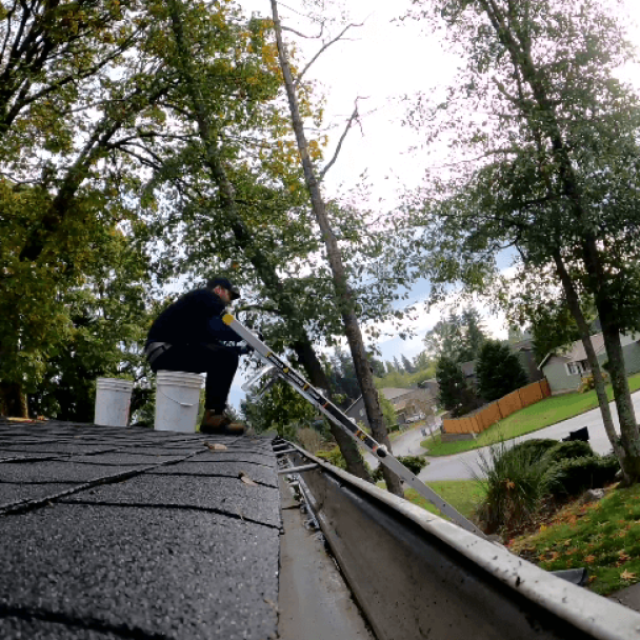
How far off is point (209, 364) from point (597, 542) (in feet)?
24.3

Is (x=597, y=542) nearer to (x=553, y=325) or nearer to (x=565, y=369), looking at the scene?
(x=553, y=325)

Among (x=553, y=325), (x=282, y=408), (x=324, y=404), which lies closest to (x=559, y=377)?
(x=553, y=325)

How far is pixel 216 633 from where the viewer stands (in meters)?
0.64

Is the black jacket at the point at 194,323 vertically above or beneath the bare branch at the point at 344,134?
beneath

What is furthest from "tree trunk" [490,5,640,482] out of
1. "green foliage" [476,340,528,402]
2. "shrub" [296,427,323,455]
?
"green foliage" [476,340,528,402]

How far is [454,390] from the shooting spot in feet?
216

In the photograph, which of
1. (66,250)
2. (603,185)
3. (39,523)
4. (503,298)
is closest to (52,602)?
(39,523)

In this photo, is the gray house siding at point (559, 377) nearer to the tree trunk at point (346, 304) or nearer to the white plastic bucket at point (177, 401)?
the tree trunk at point (346, 304)

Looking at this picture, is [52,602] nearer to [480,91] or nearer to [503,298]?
[480,91]

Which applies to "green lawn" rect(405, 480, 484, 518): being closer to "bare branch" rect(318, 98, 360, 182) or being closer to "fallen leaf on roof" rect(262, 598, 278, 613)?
"bare branch" rect(318, 98, 360, 182)

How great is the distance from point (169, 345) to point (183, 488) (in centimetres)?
509

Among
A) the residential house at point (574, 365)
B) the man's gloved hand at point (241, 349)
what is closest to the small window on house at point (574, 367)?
the residential house at point (574, 365)

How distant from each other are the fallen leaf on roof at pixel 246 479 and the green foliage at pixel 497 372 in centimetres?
6203

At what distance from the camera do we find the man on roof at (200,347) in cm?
643
